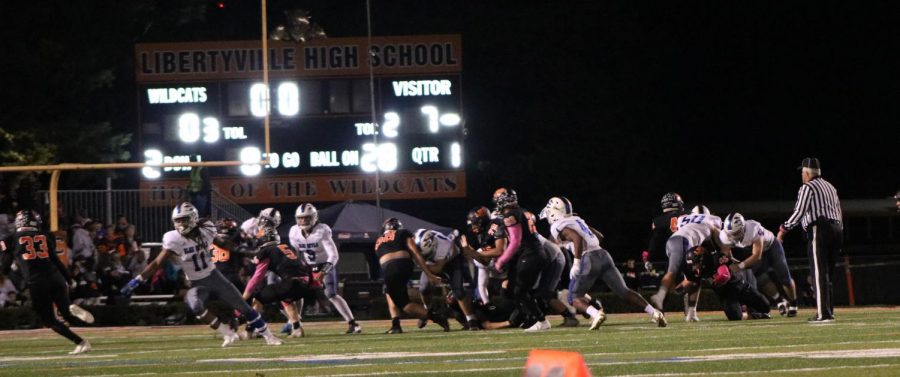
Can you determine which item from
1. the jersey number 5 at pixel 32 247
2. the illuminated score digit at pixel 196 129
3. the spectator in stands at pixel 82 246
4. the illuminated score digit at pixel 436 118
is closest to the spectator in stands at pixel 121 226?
the spectator in stands at pixel 82 246

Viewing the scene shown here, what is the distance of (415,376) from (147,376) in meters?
1.97

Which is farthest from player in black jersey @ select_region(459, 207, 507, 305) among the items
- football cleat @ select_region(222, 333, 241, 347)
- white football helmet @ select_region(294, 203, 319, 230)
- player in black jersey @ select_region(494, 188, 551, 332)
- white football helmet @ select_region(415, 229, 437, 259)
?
football cleat @ select_region(222, 333, 241, 347)

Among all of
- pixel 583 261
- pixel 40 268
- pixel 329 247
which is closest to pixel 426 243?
pixel 329 247

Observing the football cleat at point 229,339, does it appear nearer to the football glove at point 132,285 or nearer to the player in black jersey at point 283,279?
the football glove at point 132,285

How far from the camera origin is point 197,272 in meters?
15.4

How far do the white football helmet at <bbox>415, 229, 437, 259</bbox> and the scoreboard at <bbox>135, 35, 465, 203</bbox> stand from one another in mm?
9491

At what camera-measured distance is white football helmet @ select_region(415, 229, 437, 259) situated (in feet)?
60.4

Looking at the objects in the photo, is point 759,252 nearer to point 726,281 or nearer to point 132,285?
point 726,281

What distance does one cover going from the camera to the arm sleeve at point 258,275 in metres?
17.5

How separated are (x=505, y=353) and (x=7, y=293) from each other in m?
14.4

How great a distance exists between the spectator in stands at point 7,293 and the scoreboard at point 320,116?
165 inches

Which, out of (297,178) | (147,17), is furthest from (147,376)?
(147,17)

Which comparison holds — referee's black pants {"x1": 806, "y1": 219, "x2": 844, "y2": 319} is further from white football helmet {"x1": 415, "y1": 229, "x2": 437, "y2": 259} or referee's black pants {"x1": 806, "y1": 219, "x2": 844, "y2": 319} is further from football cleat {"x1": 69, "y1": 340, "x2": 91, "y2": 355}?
football cleat {"x1": 69, "y1": 340, "x2": 91, "y2": 355}

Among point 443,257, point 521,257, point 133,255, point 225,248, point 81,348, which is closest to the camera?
point 81,348
